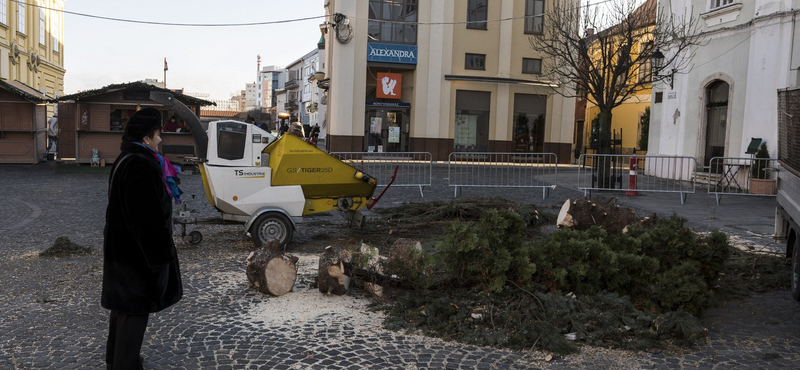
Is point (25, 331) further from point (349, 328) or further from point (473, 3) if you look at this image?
point (473, 3)

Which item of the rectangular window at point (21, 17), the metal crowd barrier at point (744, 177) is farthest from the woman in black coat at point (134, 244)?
the rectangular window at point (21, 17)

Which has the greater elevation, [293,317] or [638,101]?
[638,101]

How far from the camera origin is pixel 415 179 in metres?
18.3

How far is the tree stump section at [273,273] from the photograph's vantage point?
6.24 metres

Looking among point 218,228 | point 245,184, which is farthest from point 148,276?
point 218,228

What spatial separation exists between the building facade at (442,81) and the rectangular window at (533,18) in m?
0.05

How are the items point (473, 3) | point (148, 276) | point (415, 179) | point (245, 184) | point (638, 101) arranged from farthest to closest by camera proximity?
point (638, 101) → point (473, 3) → point (415, 179) → point (245, 184) → point (148, 276)

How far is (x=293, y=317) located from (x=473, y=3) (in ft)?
90.6

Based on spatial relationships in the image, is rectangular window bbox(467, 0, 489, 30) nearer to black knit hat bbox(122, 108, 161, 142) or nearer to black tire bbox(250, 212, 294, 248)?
black tire bbox(250, 212, 294, 248)

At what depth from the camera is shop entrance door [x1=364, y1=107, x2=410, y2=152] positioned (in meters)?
30.7

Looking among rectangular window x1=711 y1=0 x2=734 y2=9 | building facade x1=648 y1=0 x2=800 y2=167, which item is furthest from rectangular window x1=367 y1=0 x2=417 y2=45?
rectangular window x1=711 y1=0 x2=734 y2=9

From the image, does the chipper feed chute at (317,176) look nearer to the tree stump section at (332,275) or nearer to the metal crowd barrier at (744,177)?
the tree stump section at (332,275)

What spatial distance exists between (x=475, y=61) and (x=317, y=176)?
2391 cm

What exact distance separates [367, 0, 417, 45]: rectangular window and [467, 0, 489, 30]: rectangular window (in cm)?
268
